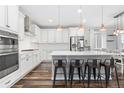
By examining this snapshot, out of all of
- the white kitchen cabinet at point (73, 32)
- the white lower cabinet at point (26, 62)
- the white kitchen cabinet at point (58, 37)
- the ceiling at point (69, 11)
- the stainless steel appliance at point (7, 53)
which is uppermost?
the ceiling at point (69, 11)

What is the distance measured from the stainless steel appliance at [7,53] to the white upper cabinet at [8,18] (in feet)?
0.53

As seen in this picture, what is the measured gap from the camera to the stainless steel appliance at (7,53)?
292cm

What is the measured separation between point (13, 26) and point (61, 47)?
Answer: 23.1 feet

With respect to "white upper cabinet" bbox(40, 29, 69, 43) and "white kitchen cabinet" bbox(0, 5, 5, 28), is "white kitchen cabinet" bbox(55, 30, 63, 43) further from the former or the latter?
"white kitchen cabinet" bbox(0, 5, 5, 28)

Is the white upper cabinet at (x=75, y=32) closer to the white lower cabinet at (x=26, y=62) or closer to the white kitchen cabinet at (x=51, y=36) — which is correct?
the white kitchen cabinet at (x=51, y=36)

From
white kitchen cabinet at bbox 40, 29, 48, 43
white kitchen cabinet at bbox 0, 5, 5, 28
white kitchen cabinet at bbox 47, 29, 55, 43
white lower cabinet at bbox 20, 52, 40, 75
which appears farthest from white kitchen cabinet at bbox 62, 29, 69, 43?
white kitchen cabinet at bbox 0, 5, 5, 28

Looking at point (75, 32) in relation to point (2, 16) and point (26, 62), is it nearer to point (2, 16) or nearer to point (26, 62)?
point (26, 62)

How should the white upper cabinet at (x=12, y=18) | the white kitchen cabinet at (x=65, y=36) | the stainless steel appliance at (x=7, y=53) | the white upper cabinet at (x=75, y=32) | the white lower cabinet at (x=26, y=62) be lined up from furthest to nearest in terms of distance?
the white kitchen cabinet at (x=65, y=36) < the white upper cabinet at (x=75, y=32) < the white lower cabinet at (x=26, y=62) < the white upper cabinet at (x=12, y=18) < the stainless steel appliance at (x=7, y=53)

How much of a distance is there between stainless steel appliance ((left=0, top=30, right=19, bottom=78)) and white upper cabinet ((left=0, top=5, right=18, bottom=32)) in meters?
0.16

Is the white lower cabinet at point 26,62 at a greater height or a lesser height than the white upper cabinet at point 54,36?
lesser

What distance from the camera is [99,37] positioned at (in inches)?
A: 426

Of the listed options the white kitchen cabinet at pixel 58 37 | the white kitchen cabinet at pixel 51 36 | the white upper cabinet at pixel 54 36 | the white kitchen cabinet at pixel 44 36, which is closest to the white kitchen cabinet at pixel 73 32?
the white upper cabinet at pixel 54 36

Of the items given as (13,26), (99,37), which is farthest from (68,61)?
(99,37)
